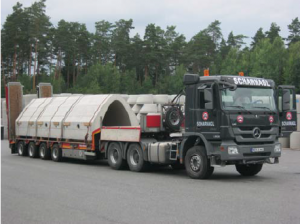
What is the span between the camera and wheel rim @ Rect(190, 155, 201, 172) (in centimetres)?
1225

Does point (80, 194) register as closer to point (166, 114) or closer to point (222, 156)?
point (222, 156)

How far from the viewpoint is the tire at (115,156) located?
1530 cm

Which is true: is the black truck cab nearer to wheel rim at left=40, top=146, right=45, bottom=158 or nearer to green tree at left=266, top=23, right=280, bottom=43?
wheel rim at left=40, top=146, right=45, bottom=158

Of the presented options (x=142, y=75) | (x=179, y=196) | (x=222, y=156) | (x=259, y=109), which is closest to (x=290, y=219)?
(x=179, y=196)

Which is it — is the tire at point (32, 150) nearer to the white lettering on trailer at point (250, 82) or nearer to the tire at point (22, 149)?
the tire at point (22, 149)

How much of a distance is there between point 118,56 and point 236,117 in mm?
79067

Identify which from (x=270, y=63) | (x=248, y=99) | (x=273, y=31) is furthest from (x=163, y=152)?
(x=273, y=31)

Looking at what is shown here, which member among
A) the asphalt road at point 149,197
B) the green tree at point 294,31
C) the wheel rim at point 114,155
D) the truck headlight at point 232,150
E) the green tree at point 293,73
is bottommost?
the asphalt road at point 149,197

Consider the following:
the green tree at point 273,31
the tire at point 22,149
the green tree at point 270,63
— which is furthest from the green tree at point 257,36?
the tire at point 22,149

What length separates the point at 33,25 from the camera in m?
70.2

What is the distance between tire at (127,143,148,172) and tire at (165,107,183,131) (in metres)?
1.21

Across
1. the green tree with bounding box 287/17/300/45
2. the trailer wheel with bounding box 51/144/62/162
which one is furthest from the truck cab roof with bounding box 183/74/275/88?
the green tree with bounding box 287/17/300/45

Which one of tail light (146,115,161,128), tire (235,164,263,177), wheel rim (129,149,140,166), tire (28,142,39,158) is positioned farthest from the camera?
tire (28,142,39,158)

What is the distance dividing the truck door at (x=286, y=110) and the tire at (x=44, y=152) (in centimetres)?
1098
